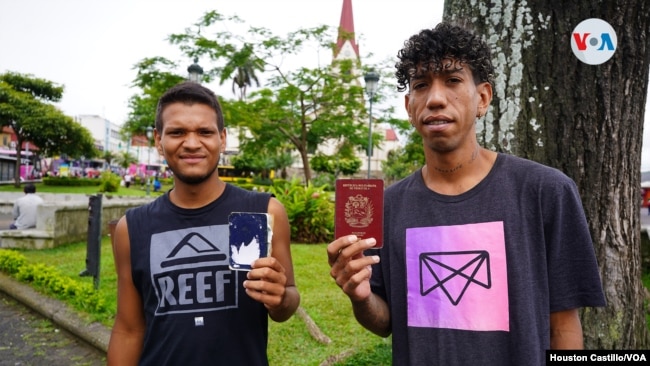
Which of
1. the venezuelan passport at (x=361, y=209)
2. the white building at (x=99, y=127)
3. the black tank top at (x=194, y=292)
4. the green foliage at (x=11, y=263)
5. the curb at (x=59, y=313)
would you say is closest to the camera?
the venezuelan passport at (x=361, y=209)

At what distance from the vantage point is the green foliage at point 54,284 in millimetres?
5480

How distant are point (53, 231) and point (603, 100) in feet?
32.3

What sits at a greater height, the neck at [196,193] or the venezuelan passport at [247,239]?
the neck at [196,193]

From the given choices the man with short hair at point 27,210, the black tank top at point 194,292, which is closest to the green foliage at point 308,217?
the man with short hair at point 27,210

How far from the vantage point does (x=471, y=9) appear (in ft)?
8.36

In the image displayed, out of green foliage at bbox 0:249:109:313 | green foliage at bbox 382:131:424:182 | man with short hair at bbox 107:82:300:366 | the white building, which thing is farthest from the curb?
the white building

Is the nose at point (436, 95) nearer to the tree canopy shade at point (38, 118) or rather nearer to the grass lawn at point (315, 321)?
the grass lawn at point (315, 321)

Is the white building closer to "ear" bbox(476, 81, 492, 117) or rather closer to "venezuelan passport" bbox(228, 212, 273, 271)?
"venezuelan passport" bbox(228, 212, 273, 271)

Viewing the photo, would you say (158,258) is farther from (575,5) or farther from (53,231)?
(53,231)

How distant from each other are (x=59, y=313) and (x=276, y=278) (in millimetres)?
4785

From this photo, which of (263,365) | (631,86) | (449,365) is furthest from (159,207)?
(631,86)

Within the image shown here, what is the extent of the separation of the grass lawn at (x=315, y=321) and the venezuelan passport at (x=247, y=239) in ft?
7.37

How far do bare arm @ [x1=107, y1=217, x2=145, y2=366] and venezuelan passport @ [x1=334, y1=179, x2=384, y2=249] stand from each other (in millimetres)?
975

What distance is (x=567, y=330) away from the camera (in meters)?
1.58
